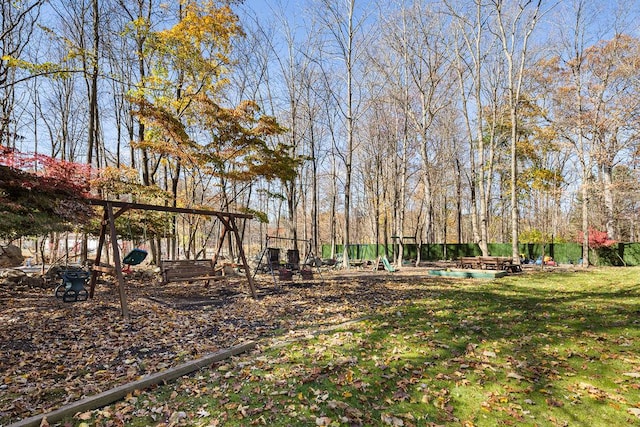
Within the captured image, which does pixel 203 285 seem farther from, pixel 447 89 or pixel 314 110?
pixel 447 89

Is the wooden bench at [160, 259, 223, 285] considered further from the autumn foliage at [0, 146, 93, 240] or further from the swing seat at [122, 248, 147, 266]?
the autumn foliage at [0, 146, 93, 240]

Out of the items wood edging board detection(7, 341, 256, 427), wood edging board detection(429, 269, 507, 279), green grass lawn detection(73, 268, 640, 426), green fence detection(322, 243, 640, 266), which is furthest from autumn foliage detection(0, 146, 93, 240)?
green fence detection(322, 243, 640, 266)

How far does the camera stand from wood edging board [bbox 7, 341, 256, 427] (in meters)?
3.05

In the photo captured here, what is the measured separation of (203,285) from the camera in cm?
1105

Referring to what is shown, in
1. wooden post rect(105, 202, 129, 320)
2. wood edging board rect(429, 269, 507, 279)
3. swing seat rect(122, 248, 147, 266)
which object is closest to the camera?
wooden post rect(105, 202, 129, 320)

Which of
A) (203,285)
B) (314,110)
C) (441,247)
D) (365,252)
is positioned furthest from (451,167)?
(203,285)

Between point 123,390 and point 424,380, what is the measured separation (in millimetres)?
3150

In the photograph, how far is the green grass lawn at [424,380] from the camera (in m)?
3.20

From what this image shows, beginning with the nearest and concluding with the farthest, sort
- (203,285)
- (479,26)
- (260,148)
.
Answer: (203,285) < (260,148) < (479,26)

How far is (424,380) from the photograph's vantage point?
3912 mm

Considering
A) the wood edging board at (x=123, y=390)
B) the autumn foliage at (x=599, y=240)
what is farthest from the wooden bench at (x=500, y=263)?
the wood edging board at (x=123, y=390)

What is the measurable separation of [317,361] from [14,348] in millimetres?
4129

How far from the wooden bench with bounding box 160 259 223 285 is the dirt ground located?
1.74ft

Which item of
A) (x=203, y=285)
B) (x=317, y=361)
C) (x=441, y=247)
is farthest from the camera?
(x=441, y=247)
